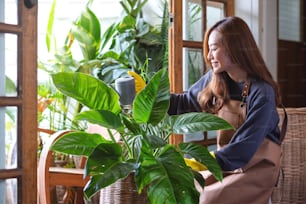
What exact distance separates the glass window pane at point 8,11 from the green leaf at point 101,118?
46 centimetres

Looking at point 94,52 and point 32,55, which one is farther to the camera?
point 94,52

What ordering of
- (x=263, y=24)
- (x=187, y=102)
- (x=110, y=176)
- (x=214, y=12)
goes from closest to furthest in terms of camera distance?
(x=110, y=176) → (x=187, y=102) → (x=214, y=12) → (x=263, y=24)

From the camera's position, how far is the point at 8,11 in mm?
1380

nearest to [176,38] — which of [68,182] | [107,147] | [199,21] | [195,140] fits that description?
[199,21]

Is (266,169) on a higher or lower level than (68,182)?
higher

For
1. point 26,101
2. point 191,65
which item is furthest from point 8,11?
point 191,65

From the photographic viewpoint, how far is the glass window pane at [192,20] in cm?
212

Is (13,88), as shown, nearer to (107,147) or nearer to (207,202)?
(107,147)

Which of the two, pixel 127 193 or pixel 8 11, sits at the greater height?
pixel 8 11

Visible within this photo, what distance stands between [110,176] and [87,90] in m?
0.20

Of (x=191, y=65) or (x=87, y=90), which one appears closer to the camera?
(x=87, y=90)

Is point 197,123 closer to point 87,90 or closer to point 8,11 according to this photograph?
point 87,90

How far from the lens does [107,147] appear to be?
1.07 metres

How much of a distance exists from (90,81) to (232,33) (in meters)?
0.51
